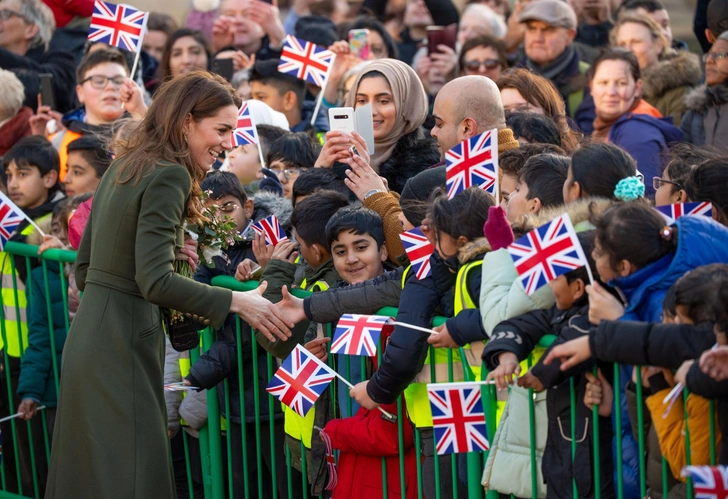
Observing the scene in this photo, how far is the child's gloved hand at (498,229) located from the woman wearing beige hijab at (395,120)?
204cm

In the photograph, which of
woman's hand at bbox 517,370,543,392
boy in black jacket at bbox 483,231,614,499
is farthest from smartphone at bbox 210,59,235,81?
woman's hand at bbox 517,370,543,392

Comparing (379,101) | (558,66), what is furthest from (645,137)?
(379,101)

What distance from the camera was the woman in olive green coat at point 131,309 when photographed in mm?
4492

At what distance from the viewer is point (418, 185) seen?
5160 mm

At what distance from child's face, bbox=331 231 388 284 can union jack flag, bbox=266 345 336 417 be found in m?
0.43

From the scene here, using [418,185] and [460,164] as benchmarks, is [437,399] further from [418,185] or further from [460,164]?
[418,185]

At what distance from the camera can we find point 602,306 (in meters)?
3.71

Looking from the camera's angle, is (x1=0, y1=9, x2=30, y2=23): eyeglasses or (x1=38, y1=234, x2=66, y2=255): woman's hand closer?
(x1=38, y1=234, x2=66, y2=255): woman's hand

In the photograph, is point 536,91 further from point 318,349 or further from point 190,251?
point 190,251

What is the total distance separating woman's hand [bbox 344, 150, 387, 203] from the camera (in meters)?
5.45

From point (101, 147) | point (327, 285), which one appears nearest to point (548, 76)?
point (101, 147)

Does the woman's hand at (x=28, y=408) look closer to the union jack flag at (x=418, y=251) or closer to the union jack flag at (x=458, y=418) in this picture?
the union jack flag at (x=418, y=251)

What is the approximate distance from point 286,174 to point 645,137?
2233 millimetres

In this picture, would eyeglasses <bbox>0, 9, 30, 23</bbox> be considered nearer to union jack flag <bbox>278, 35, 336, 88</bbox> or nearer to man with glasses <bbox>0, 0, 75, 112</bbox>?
man with glasses <bbox>0, 0, 75, 112</bbox>
